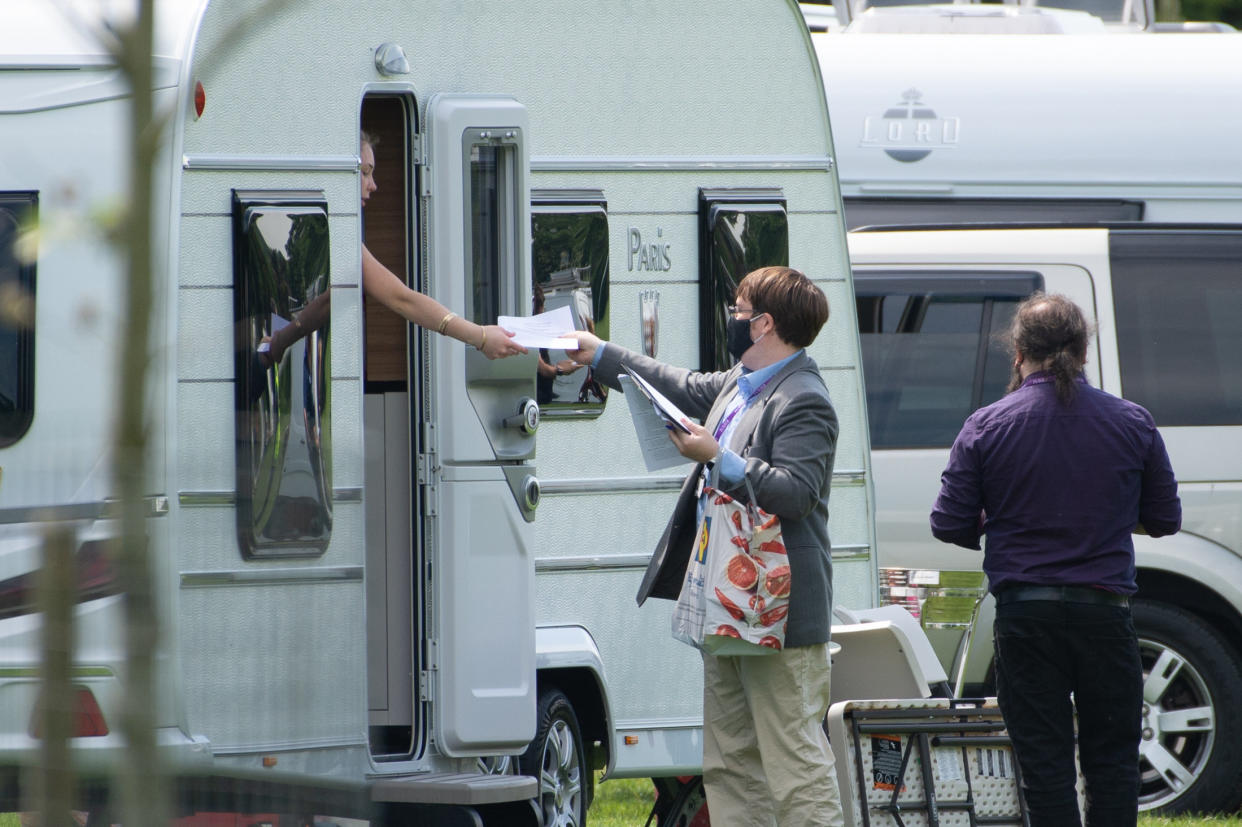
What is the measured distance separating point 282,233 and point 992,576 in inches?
80.1

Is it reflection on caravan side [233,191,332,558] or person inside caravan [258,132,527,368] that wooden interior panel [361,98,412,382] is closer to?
person inside caravan [258,132,527,368]

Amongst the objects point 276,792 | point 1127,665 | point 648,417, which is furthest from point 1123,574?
point 276,792

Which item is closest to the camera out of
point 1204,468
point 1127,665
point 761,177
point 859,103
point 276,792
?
point 276,792

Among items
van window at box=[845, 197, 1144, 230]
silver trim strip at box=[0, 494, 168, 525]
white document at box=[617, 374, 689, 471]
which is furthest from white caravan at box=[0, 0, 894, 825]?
van window at box=[845, 197, 1144, 230]

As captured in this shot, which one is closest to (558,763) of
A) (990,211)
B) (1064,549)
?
(1064,549)

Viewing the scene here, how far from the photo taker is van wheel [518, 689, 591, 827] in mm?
5012

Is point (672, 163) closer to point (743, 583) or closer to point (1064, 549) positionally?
point (743, 583)

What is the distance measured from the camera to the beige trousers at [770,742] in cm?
459

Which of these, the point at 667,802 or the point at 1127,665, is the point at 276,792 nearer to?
the point at 1127,665

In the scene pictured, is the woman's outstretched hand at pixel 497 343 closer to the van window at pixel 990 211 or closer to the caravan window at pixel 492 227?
the caravan window at pixel 492 227

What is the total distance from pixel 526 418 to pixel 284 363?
694 millimetres

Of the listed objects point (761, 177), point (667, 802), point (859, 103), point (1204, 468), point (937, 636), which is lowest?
point (667, 802)

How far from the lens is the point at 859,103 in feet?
26.2

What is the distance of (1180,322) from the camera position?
729cm
